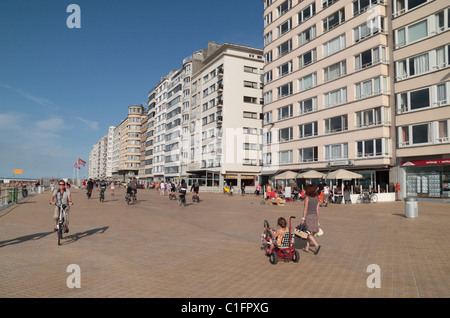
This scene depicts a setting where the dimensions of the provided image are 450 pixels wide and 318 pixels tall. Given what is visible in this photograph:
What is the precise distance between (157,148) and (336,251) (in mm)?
87521

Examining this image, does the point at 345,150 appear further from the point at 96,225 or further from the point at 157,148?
the point at 157,148

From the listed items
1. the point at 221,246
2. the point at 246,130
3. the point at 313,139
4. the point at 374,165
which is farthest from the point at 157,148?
the point at 221,246

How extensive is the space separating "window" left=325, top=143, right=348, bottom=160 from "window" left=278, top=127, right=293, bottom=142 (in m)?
6.82

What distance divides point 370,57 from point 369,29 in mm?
2854

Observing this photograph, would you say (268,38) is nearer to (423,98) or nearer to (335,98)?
(335,98)

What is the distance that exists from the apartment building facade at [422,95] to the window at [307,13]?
448 inches

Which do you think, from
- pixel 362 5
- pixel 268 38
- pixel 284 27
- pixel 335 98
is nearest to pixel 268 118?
pixel 268 38

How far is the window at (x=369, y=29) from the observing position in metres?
Answer: 31.5

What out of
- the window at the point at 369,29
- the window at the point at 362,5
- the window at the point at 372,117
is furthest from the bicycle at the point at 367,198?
the window at the point at 362,5

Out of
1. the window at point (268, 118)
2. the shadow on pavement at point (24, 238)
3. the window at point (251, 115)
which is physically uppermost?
the window at point (251, 115)

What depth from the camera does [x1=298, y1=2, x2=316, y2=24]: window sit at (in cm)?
3991

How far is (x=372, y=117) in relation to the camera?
104 feet

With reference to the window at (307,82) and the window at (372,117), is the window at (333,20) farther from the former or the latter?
the window at (372,117)
